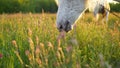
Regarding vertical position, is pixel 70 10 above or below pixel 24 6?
above

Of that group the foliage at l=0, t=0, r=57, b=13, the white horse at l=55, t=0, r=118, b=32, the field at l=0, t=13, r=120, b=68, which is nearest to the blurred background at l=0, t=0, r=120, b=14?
the foliage at l=0, t=0, r=57, b=13

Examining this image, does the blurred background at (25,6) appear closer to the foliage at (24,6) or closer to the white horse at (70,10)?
the foliage at (24,6)

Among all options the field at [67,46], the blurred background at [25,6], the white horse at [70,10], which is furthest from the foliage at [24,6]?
the white horse at [70,10]

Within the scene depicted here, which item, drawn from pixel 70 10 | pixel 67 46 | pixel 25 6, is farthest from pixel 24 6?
pixel 67 46

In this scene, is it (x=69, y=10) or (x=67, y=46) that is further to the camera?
(x=69, y=10)

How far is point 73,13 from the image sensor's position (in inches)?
149

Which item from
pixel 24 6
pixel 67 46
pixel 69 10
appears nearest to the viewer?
pixel 67 46

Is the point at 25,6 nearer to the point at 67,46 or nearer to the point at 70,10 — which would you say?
the point at 70,10

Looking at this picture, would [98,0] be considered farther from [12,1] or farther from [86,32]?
[12,1]

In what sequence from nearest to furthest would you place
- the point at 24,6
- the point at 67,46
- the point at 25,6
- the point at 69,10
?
the point at 67,46 → the point at 69,10 → the point at 24,6 → the point at 25,6

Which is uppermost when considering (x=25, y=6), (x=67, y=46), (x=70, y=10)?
(x=70, y=10)

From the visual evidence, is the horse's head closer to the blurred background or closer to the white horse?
the white horse

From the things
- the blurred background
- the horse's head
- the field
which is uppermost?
the horse's head

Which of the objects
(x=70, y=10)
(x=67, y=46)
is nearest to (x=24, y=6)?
(x=70, y=10)
